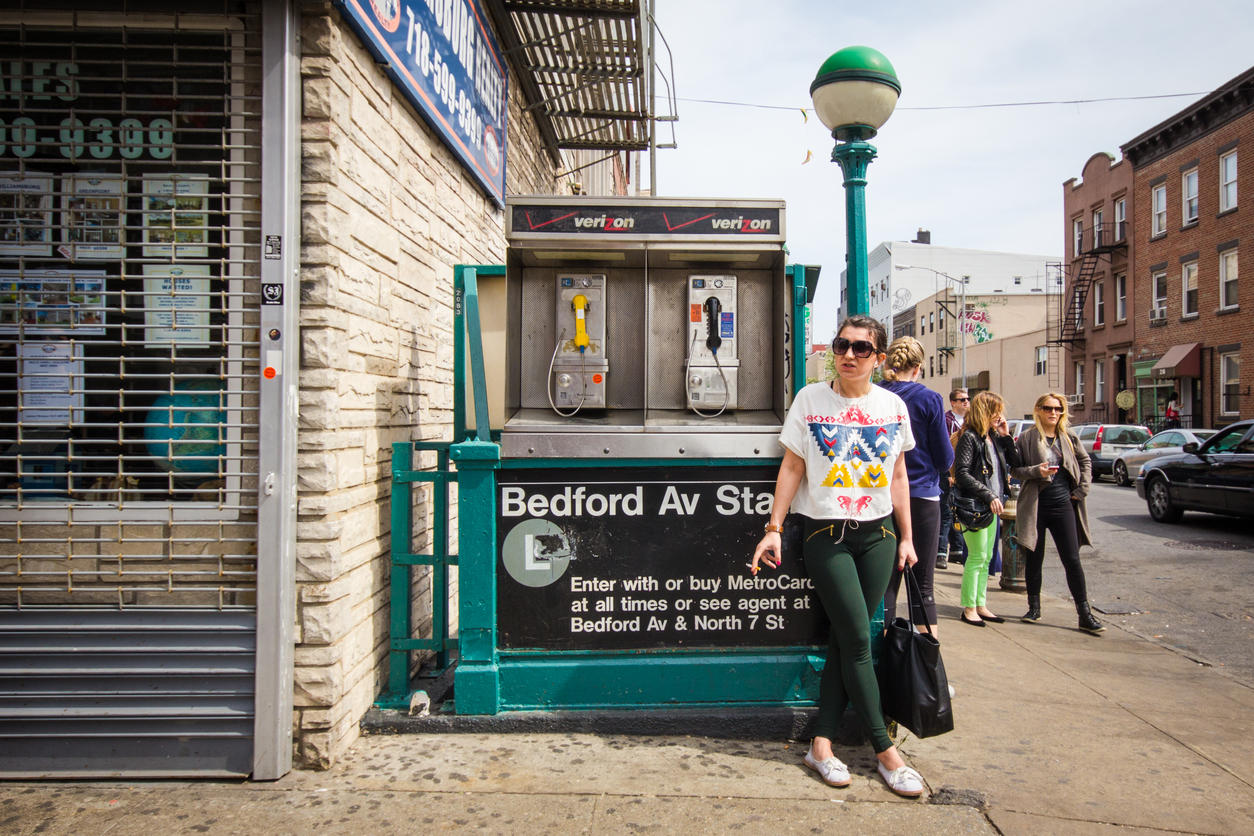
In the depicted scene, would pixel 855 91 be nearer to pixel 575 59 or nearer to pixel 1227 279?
pixel 575 59

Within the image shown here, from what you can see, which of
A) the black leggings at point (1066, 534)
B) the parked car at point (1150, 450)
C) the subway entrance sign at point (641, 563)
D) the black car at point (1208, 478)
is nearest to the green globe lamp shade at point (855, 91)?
the subway entrance sign at point (641, 563)

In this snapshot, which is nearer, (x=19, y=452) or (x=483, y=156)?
(x=19, y=452)

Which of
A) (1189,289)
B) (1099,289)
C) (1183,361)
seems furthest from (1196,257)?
(1099,289)

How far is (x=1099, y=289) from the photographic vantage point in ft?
101

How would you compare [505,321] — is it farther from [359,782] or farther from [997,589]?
[997,589]

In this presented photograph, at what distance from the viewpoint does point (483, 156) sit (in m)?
6.01

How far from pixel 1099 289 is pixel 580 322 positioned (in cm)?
3222

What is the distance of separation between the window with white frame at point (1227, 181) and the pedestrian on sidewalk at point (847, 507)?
85.9 ft

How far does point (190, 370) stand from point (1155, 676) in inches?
227

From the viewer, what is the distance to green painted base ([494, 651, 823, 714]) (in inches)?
153

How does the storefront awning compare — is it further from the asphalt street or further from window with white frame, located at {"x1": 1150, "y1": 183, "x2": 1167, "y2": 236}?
the asphalt street

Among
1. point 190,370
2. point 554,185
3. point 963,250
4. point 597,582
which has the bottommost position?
point 597,582

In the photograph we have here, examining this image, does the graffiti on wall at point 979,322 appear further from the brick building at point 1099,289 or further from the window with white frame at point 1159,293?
the window with white frame at point 1159,293

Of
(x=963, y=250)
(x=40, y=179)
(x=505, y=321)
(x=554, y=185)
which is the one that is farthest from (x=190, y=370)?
(x=963, y=250)
